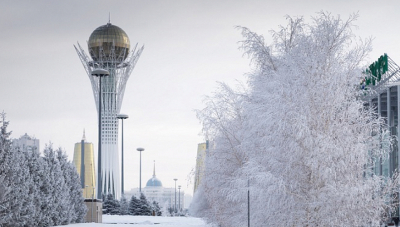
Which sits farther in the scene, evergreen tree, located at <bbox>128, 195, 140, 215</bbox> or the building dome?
the building dome

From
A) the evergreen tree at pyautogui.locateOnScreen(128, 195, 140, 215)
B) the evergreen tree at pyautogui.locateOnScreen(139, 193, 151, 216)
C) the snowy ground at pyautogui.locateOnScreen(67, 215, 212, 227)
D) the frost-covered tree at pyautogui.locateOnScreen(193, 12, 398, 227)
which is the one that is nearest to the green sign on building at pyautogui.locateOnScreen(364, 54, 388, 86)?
→ the frost-covered tree at pyautogui.locateOnScreen(193, 12, 398, 227)

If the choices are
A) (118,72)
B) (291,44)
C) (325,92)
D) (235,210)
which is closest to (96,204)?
(235,210)

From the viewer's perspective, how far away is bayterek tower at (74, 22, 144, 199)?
105 m

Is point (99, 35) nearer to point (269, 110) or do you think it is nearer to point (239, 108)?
point (239, 108)

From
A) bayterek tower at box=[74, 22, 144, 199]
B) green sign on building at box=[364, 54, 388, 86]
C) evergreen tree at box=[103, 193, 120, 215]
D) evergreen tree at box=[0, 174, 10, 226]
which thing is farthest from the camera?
bayterek tower at box=[74, 22, 144, 199]

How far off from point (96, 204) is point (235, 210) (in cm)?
2636

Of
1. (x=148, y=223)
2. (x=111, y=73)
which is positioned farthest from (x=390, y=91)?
(x=111, y=73)

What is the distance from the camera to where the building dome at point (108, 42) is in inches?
4269

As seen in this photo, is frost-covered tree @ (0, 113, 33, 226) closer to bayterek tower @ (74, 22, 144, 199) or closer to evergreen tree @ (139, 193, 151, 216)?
evergreen tree @ (139, 193, 151, 216)

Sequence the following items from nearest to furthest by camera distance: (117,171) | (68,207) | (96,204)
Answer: (68,207) → (96,204) → (117,171)

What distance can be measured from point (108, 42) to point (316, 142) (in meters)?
92.1

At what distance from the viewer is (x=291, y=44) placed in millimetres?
25344

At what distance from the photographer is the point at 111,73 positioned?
10600 cm

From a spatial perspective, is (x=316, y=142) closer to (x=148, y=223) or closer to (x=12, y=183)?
(x=12, y=183)
